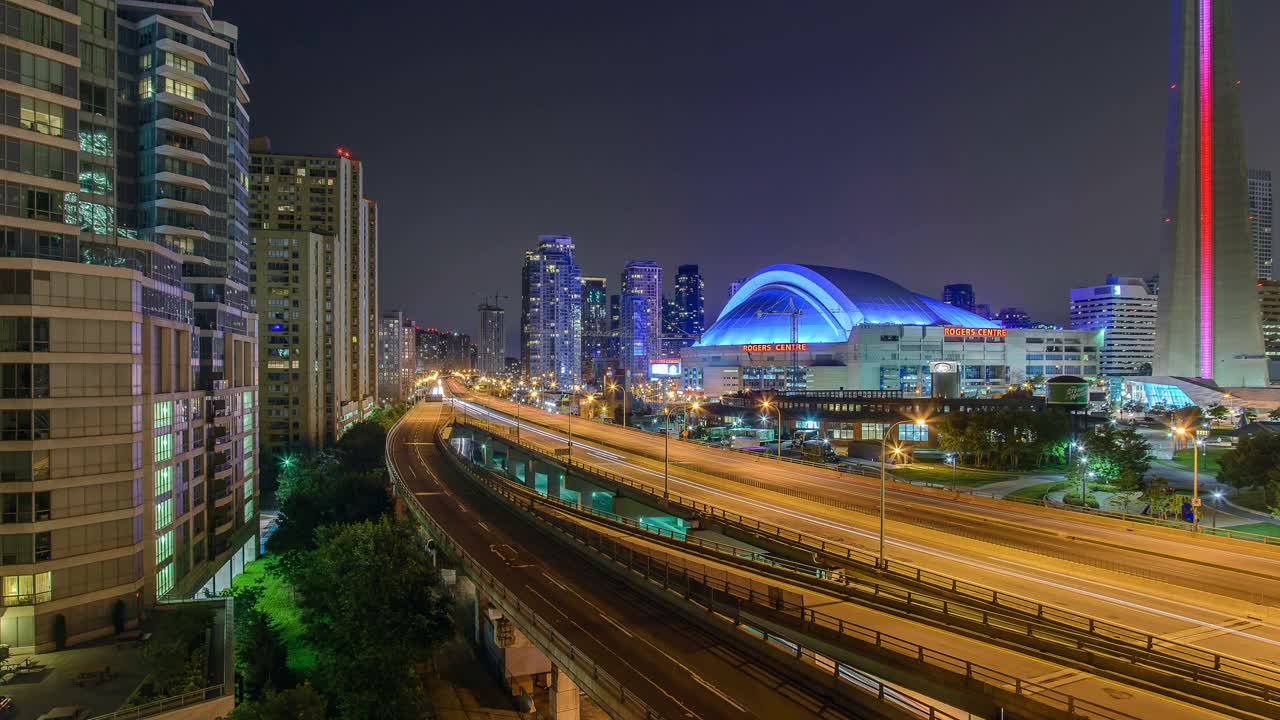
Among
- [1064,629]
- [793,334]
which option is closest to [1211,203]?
[793,334]

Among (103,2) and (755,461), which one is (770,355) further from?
(103,2)

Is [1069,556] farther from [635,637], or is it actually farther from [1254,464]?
[1254,464]

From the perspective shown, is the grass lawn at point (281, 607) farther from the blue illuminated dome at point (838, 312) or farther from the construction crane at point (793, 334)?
the blue illuminated dome at point (838, 312)

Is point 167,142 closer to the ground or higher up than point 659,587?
higher up

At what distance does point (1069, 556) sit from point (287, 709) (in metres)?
35.2

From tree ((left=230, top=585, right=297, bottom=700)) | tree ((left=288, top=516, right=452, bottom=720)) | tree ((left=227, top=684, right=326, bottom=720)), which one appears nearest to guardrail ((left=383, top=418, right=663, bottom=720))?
tree ((left=288, top=516, right=452, bottom=720))

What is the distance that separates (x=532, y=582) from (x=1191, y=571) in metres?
29.6

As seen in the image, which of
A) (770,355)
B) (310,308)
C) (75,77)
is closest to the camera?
(75,77)

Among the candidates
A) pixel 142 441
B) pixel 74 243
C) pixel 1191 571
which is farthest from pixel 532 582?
pixel 74 243

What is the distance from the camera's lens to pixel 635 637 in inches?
1069

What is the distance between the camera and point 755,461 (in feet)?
231

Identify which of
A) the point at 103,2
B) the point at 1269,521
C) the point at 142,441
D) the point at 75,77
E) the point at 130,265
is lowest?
the point at 1269,521

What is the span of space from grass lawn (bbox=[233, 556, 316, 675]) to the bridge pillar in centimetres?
2046

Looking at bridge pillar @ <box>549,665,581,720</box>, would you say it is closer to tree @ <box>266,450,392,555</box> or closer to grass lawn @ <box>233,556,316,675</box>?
grass lawn @ <box>233,556,316,675</box>
